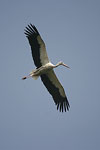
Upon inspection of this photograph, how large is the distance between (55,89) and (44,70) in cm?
111

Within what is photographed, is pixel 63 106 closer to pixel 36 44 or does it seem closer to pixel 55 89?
pixel 55 89

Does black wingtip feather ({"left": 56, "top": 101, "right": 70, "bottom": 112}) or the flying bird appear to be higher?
the flying bird

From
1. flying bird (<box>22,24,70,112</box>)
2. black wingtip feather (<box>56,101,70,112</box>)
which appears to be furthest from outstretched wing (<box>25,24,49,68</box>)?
black wingtip feather (<box>56,101,70,112</box>)

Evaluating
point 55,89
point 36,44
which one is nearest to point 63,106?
point 55,89

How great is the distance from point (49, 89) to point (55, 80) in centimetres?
52

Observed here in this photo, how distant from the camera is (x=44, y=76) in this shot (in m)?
19.9

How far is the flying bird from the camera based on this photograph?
62.5 feet

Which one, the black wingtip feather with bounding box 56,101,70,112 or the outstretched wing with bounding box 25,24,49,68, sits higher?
the outstretched wing with bounding box 25,24,49,68

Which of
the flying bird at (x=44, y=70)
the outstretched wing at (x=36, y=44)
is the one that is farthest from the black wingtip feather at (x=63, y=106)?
the outstretched wing at (x=36, y=44)

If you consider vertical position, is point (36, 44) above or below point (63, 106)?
above

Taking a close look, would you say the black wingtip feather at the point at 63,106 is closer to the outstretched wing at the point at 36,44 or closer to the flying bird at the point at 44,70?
the flying bird at the point at 44,70

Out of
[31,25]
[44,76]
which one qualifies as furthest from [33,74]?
[31,25]

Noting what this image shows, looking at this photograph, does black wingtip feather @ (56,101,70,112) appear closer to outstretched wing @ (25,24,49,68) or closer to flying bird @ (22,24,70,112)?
flying bird @ (22,24,70,112)

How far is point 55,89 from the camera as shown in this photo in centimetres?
2003
